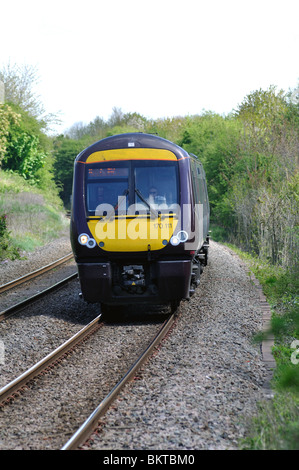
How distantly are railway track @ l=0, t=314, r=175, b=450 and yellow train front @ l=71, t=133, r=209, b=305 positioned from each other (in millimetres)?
667

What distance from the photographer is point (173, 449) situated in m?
4.39

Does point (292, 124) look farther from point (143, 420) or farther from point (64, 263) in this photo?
point (143, 420)

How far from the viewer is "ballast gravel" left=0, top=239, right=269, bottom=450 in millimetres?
4621

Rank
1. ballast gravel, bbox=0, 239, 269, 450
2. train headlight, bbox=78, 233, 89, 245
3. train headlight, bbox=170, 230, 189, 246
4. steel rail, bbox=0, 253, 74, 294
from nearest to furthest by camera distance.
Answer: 1. ballast gravel, bbox=0, 239, 269, 450
2. train headlight, bbox=170, 230, 189, 246
3. train headlight, bbox=78, 233, 89, 245
4. steel rail, bbox=0, 253, 74, 294

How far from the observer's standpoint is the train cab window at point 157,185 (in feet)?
29.3

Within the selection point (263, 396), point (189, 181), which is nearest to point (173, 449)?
point (263, 396)

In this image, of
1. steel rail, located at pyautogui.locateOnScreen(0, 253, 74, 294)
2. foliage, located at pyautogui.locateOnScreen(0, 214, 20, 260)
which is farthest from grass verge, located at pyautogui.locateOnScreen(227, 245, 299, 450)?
foliage, located at pyautogui.locateOnScreen(0, 214, 20, 260)

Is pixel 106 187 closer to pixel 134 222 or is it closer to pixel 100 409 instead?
pixel 134 222

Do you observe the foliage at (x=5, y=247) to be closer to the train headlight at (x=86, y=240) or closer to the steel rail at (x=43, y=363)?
the train headlight at (x=86, y=240)

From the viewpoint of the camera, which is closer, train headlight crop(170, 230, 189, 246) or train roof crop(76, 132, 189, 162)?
train headlight crop(170, 230, 189, 246)

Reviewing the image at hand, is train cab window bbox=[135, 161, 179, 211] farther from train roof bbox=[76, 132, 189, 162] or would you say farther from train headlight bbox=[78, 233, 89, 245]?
train headlight bbox=[78, 233, 89, 245]

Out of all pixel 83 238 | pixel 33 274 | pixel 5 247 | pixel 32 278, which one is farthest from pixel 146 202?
pixel 5 247
